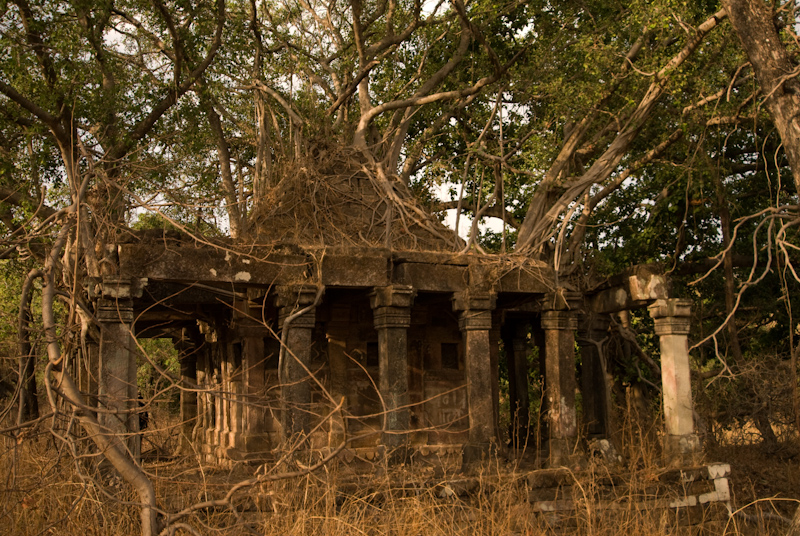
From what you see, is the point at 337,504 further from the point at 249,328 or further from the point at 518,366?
the point at 518,366

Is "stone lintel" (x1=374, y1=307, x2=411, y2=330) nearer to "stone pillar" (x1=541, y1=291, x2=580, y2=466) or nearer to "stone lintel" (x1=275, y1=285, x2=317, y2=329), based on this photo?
"stone lintel" (x1=275, y1=285, x2=317, y2=329)

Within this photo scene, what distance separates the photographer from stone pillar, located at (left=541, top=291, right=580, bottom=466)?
375 inches

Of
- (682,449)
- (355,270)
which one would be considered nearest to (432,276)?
(355,270)

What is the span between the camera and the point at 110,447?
4.50 meters

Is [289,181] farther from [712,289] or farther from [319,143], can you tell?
[712,289]

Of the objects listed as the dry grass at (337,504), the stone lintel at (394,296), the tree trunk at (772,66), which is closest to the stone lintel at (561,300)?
the stone lintel at (394,296)

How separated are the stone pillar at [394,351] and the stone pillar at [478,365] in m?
0.78

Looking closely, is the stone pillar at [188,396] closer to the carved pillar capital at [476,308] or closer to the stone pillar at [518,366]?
the stone pillar at [518,366]

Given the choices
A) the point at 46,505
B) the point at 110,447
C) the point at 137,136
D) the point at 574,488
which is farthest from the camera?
the point at 137,136

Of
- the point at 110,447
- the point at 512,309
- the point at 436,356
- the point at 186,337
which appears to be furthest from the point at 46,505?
the point at 186,337

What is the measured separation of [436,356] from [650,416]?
170 inches

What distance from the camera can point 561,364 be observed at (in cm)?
982

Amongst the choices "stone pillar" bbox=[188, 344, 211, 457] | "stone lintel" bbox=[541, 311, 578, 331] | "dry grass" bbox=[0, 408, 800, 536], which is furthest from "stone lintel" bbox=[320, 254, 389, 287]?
"stone pillar" bbox=[188, 344, 211, 457]

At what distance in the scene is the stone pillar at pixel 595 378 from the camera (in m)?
11.9
